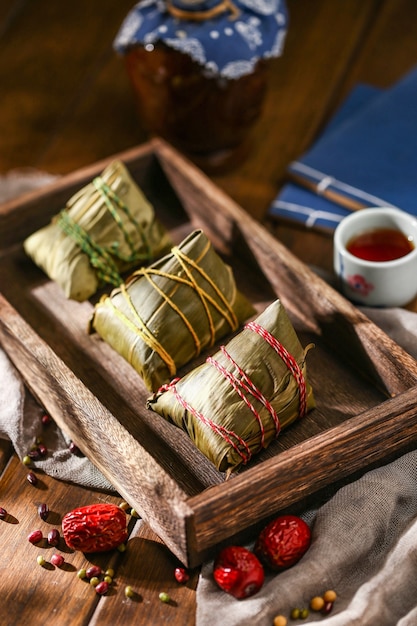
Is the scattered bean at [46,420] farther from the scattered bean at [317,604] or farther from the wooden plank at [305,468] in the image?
the scattered bean at [317,604]

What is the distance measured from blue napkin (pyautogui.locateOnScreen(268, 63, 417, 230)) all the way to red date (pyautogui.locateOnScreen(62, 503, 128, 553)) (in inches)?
33.5

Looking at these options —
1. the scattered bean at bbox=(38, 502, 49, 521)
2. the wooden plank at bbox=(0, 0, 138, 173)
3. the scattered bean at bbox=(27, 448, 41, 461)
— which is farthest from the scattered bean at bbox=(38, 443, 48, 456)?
the wooden plank at bbox=(0, 0, 138, 173)

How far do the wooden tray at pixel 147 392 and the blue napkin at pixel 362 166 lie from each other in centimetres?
25

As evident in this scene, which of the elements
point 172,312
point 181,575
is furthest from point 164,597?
point 172,312

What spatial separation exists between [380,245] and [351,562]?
0.68 meters

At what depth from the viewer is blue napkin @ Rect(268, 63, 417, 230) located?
1.91 metres

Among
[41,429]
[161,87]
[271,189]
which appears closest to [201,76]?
[161,87]

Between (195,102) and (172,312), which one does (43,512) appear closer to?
(172,312)

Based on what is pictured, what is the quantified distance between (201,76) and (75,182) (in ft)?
1.24

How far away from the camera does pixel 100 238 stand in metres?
1.77

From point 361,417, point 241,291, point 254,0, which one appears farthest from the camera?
point 254,0

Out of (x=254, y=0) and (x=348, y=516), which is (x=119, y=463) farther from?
(x=254, y=0)

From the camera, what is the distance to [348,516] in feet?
4.52

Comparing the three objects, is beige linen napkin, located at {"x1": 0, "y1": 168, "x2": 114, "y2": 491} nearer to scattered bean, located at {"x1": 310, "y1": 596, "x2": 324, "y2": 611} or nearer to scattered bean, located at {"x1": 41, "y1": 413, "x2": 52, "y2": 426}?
scattered bean, located at {"x1": 41, "y1": 413, "x2": 52, "y2": 426}
